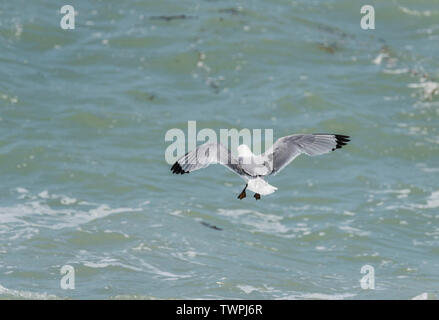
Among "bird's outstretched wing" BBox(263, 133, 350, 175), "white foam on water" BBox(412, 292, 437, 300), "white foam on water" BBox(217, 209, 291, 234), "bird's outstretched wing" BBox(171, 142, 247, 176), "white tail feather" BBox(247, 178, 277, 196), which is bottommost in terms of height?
"white foam on water" BBox(412, 292, 437, 300)

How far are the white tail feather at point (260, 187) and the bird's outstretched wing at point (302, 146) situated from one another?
60 centimetres

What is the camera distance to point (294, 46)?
63.8 feet

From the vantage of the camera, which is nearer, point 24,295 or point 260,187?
point 260,187

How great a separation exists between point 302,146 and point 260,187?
1184 millimetres

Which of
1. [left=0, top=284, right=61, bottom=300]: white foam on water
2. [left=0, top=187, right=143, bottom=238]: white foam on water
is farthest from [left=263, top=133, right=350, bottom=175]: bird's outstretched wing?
[left=0, top=187, right=143, bottom=238]: white foam on water

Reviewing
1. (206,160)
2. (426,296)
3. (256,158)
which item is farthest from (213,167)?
(206,160)

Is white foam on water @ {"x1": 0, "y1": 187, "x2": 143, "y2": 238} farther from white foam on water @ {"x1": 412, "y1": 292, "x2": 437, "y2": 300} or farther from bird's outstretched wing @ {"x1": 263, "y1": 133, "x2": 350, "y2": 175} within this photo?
bird's outstretched wing @ {"x1": 263, "y1": 133, "x2": 350, "y2": 175}

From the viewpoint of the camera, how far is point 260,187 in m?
8.77

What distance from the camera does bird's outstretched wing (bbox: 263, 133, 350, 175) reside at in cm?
959

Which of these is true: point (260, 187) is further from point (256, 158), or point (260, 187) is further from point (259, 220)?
point (259, 220)

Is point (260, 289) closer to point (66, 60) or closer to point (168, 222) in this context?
point (168, 222)

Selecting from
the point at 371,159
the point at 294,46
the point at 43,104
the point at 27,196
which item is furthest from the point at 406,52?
the point at 27,196

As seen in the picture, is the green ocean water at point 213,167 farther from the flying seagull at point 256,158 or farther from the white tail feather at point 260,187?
the white tail feather at point 260,187

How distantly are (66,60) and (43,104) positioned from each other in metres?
1.65
